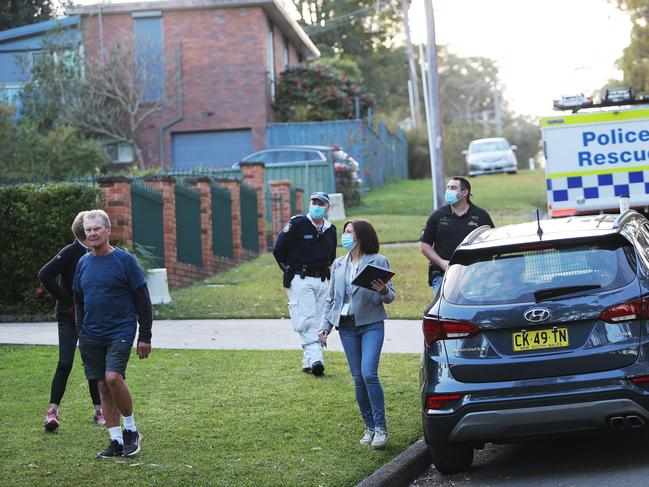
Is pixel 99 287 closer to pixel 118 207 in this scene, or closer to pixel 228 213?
pixel 118 207

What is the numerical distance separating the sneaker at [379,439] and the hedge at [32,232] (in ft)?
27.7

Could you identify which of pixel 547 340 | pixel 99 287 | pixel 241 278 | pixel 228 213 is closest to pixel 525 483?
pixel 547 340

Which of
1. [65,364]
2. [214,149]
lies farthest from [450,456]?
[214,149]

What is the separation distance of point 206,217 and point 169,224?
7.45 ft

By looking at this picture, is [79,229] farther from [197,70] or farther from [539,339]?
[197,70]

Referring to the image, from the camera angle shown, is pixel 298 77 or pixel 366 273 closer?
pixel 366 273

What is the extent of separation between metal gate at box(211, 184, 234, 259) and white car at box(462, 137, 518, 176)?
24.8 meters

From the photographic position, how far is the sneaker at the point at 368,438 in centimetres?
856

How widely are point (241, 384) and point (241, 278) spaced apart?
30.8ft

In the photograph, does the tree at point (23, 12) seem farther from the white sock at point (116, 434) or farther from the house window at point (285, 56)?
the white sock at point (116, 434)

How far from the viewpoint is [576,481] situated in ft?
25.0

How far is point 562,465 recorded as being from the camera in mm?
8203

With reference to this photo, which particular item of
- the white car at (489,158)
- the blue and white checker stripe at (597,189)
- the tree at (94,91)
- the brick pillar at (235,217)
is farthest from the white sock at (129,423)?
the white car at (489,158)

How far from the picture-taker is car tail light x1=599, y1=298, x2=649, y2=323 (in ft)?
24.2
